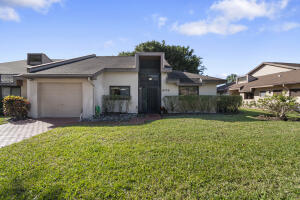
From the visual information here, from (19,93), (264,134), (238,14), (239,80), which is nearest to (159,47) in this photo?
(239,80)

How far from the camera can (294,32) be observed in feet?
34.6

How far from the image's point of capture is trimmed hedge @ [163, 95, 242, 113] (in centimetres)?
1119

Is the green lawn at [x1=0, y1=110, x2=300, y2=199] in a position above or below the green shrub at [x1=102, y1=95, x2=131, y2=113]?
below

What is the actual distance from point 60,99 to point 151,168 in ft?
30.2

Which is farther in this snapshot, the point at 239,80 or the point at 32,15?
the point at 239,80

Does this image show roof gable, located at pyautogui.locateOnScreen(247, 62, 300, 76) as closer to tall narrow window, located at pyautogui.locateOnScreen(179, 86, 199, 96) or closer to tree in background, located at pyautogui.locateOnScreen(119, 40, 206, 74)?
tree in background, located at pyautogui.locateOnScreen(119, 40, 206, 74)

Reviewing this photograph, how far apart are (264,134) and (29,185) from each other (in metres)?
7.50

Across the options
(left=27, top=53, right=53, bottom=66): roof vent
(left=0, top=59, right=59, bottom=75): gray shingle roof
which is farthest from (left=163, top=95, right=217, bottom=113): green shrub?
(left=27, top=53, right=53, bottom=66): roof vent

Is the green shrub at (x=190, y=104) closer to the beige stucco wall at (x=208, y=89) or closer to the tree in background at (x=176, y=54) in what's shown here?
the beige stucco wall at (x=208, y=89)

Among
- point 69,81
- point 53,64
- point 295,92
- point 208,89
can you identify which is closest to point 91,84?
point 69,81

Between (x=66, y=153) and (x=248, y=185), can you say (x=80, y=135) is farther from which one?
(x=248, y=185)

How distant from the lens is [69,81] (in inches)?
356

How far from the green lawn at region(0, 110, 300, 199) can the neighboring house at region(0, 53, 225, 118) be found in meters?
4.96

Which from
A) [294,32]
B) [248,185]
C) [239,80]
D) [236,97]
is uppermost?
[294,32]
